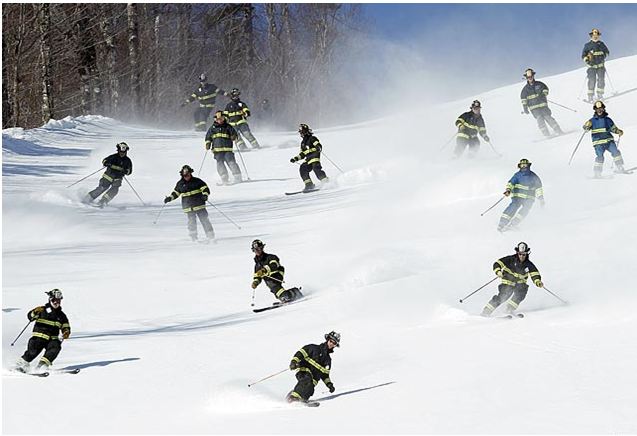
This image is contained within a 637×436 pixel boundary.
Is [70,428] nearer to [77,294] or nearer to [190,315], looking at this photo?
[190,315]

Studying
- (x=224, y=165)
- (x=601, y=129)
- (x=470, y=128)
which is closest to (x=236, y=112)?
(x=224, y=165)

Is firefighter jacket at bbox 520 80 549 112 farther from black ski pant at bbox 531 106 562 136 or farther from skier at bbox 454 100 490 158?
skier at bbox 454 100 490 158

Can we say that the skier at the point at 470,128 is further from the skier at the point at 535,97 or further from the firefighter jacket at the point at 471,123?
the skier at the point at 535,97

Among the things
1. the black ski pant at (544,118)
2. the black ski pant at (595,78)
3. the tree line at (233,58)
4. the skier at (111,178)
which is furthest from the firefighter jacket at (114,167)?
the tree line at (233,58)

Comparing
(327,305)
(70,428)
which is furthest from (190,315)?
(70,428)

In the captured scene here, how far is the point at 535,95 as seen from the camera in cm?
2183

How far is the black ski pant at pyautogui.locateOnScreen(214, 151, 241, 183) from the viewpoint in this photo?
21.7 meters

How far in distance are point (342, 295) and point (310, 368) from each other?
4096mm

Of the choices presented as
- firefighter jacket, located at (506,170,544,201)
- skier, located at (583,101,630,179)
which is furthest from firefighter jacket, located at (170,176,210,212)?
skier, located at (583,101,630,179)

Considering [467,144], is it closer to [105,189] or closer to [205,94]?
[105,189]

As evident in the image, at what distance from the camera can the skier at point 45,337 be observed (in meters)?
10.2

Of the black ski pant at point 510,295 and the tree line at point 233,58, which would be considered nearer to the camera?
the black ski pant at point 510,295

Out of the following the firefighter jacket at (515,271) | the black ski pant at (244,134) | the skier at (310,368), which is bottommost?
the skier at (310,368)

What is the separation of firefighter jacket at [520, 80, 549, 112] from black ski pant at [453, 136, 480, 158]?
4.64 ft
